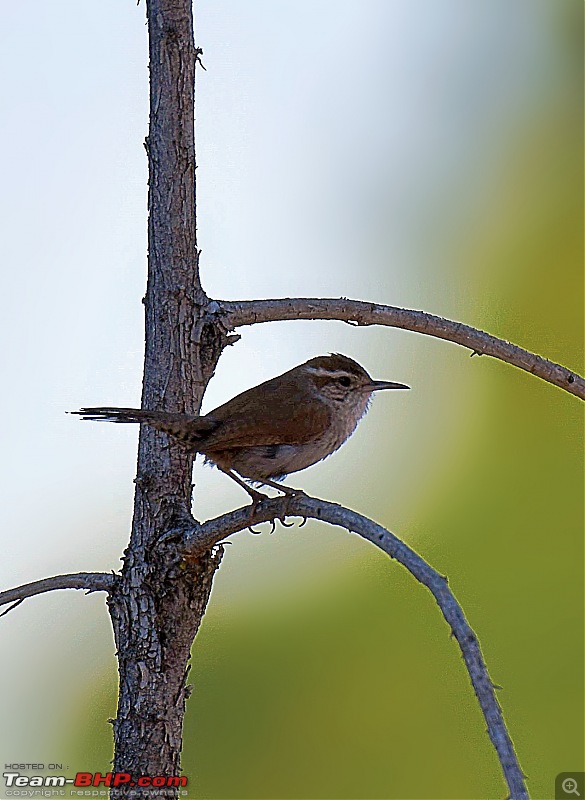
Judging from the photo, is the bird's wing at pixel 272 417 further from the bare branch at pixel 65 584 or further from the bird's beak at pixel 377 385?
the bare branch at pixel 65 584

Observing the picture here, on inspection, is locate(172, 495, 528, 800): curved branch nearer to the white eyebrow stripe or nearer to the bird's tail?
the bird's tail

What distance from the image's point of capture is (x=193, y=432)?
1936 millimetres

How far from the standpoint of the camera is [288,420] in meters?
2.31

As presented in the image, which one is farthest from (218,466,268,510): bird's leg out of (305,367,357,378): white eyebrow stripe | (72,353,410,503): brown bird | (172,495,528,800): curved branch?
(305,367,357,378): white eyebrow stripe

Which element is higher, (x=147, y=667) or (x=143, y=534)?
(x=143, y=534)

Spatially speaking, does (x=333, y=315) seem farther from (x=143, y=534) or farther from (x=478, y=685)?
(x=478, y=685)

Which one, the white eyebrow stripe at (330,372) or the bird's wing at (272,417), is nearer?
the bird's wing at (272,417)

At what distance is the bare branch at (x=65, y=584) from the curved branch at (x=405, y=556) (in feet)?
0.48

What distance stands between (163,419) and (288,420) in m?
0.50

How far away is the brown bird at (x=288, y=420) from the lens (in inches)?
87.0

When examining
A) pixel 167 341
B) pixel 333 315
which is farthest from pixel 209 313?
pixel 333 315

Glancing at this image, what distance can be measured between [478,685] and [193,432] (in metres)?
0.87

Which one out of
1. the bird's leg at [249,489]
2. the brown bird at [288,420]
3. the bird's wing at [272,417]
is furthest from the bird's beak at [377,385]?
the bird's leg at [249,489]

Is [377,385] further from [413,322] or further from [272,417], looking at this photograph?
[413,322]
